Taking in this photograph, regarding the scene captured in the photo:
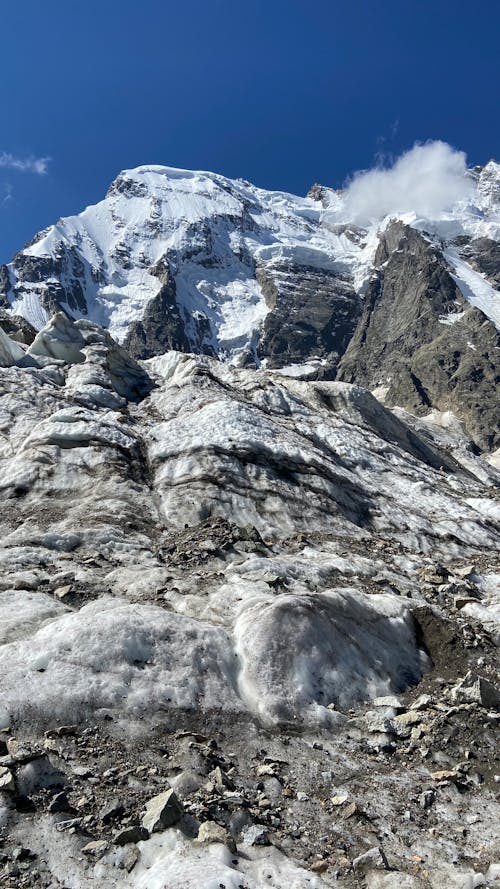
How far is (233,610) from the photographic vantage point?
15680 mm

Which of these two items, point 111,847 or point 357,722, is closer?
point 111,847

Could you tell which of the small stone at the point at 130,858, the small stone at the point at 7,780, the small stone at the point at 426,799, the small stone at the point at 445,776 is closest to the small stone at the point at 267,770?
the small stone at the point at 426,799

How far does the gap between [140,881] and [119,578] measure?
35.2 feet

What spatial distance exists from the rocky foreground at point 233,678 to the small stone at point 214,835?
0.12 feet

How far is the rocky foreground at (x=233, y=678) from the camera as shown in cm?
850

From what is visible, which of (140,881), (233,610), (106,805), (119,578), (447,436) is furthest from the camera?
(447,436)

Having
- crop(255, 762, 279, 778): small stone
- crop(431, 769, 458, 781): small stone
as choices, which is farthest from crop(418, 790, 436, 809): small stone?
crop(255, 762, 279, 778): small stone

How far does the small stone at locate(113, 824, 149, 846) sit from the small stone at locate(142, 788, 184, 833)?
10 cm

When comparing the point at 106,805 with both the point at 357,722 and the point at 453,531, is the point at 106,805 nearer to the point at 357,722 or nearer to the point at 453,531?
the point at 357,722

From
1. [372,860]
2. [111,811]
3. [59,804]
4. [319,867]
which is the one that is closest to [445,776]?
[372,860]

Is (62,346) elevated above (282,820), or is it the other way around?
(62,346)

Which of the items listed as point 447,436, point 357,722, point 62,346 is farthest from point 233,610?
point 447,436

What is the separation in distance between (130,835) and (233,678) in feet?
15.5

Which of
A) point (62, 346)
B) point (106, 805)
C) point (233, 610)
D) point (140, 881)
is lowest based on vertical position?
point (140, 881)
